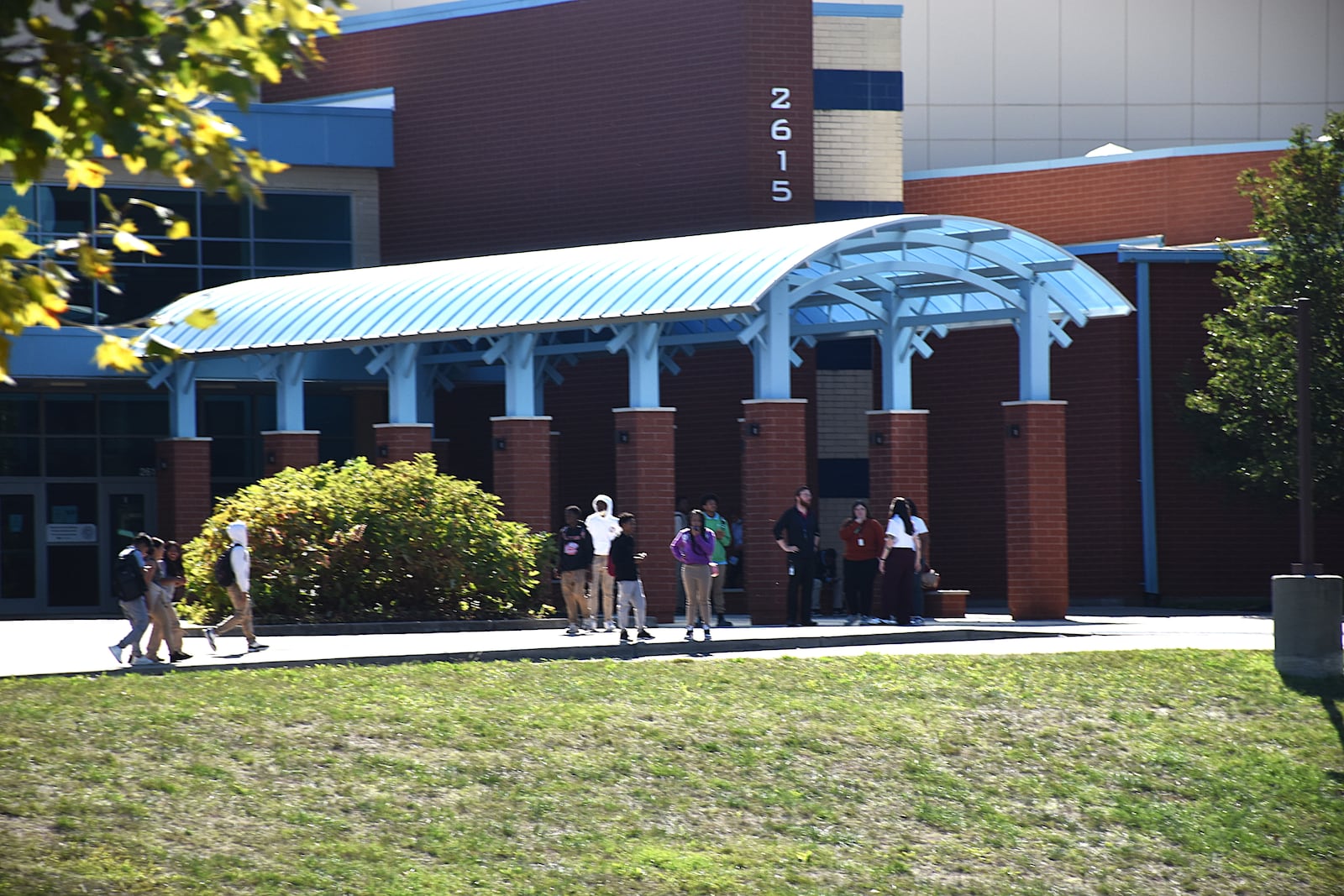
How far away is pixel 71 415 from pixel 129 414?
3.15 feet

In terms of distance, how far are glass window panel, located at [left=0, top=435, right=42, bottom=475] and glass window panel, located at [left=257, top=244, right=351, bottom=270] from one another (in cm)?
523

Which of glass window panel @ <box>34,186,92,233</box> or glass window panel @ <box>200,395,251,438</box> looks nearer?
glass window panel @ <box>34,186,92,233</box>

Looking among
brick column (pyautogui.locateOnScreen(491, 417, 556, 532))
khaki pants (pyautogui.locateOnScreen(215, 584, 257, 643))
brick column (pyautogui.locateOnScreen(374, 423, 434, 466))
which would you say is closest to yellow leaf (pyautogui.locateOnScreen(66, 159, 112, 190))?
khaki pants (pyautogui.locateOnScreen(215, 584, 257, 643))

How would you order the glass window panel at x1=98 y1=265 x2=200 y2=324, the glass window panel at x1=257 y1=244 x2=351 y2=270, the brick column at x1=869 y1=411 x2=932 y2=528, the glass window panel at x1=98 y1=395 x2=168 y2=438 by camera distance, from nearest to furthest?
the brick column at x1=869 y1=411 x2=932 y2=528 → the glass window panel at x1=98 y1=395 x2=168 y2=438 → the glass window panel at x1=98 y1=265 x2=200 y2=324 → the glass window panel at x1=257 y1=244 x2=351 y2=270

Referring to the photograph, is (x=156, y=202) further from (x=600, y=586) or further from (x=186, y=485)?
(x=600, y=586)

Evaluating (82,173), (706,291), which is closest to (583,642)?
(706,291)

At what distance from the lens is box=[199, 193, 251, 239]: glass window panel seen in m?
34.1

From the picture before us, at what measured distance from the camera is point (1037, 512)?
2462cm

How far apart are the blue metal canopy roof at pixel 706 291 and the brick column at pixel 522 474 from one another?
1.28 m

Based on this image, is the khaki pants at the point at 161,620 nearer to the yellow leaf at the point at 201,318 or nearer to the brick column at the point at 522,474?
the brick column at the point at 522,474

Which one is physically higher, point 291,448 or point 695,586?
point 291,448

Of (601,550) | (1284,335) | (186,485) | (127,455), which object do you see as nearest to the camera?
(601,550)

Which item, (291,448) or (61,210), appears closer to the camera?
(291,448)

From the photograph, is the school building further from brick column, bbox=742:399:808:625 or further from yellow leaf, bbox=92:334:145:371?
yellow leaf, bbox=92:334:145:371
